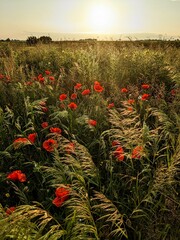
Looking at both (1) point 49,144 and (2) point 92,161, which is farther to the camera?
(1) point 49,144

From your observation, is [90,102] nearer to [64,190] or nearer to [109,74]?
[109,74]

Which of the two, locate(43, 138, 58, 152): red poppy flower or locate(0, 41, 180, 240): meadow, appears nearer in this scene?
locate(0, 41, 180, 240): meadow

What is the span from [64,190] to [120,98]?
7.23ft

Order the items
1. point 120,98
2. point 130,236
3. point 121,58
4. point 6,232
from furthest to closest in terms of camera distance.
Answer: point 121,58, point 120,98, point 130,236, point 6,232

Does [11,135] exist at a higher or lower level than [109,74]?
lower

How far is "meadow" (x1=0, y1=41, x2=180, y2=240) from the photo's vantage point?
5.98 ft

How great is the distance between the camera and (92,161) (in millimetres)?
2064

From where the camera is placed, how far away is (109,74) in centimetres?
512

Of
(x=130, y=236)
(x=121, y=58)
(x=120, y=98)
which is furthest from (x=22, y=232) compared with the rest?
(x=121, y=58)

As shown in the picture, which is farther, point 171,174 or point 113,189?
point 113,189

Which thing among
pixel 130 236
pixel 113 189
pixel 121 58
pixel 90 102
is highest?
pixel 121 58

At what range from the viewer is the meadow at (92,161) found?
71.8 inches

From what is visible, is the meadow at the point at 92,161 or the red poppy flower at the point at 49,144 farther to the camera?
the red poppy flower at the point at 49,144

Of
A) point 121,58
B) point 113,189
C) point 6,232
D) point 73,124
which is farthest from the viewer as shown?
point 121,58
